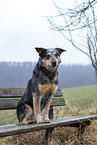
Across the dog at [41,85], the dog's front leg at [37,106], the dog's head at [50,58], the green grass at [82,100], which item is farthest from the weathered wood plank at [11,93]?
the green grass at [82,100]

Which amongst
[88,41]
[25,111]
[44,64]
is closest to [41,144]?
[25,111]

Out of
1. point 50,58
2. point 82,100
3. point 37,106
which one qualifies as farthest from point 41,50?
point 82,100

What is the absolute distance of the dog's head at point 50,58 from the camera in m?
2.19

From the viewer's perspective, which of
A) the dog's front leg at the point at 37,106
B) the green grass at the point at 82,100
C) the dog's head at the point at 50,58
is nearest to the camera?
the dog's head at the point at 50,58

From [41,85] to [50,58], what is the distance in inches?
13.2

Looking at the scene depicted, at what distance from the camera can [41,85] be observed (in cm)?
230

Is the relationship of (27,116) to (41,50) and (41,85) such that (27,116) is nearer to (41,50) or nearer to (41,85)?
(41,85)

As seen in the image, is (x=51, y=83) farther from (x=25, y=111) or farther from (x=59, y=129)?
(x=59, y=129)

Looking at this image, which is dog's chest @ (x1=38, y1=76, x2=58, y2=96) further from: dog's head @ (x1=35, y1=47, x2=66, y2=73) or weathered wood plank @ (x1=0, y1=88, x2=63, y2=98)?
weathered wood plank @ (x1=0, y1=88, x2=63, y2=98)

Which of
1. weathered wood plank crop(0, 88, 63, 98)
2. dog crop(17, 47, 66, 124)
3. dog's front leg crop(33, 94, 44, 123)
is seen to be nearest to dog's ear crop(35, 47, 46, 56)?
dog crop(17, 47, 66, 124)

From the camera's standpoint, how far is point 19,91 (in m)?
3.35

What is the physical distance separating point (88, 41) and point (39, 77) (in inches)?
51.7

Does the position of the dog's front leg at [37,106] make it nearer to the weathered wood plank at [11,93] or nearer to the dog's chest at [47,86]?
the dog's chest at [47,86]

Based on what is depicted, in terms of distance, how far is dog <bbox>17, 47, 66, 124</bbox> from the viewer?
88.8 inches
